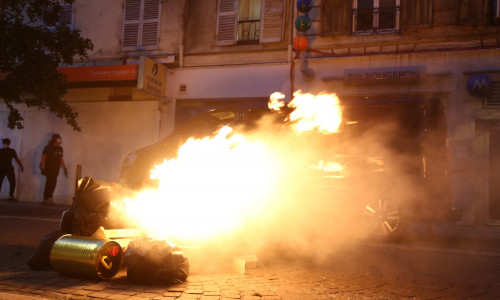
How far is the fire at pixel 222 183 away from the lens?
598cm

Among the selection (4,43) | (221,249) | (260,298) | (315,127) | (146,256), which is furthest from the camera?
(4,43)

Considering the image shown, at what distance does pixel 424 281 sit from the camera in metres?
4.93

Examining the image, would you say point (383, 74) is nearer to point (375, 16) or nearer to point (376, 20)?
point (376, 20)

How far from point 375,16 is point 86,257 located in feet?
36.2

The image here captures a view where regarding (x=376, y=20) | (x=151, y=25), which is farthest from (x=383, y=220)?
(x=151, y=25)

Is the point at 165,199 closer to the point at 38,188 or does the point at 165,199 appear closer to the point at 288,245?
the point at 288,245

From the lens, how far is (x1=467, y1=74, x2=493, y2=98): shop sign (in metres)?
11.4

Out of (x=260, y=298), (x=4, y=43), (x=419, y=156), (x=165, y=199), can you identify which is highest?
(x=4, y=43)

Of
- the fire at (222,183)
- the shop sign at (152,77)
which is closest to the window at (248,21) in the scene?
the shop sign at (152,77)

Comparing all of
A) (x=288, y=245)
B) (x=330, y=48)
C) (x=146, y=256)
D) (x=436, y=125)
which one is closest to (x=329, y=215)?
(x=288, y=245)

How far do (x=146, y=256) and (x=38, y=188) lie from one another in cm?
1305

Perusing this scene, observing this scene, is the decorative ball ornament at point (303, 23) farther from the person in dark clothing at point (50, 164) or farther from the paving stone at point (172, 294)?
the paving stone at point (172, 294)

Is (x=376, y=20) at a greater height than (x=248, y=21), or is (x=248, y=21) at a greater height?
(x=248, y=21)

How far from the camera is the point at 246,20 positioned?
1472 cm
